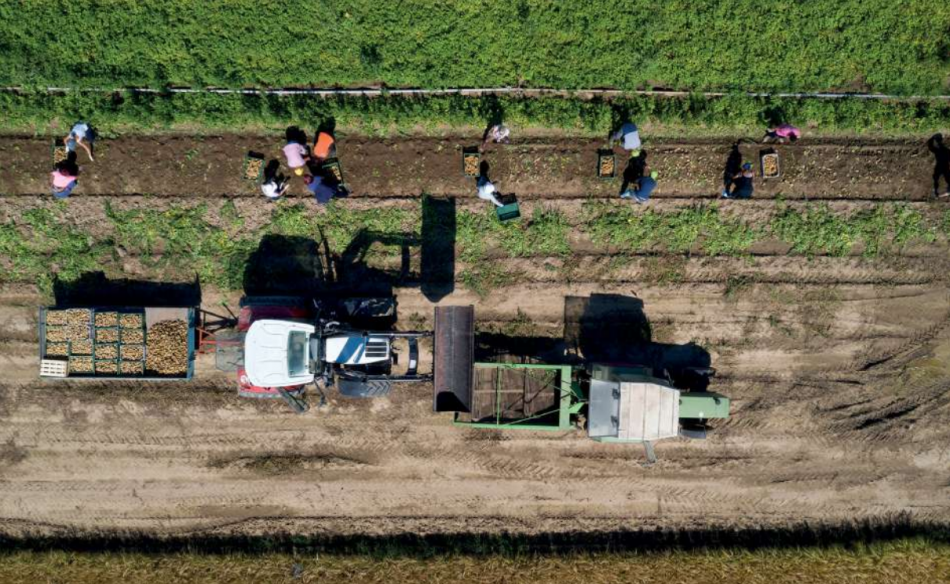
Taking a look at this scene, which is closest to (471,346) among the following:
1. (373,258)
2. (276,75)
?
(373,258)

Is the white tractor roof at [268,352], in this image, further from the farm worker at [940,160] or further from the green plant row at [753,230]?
the farm worker at [940,160]

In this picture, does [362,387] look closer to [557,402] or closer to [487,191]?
[557,402]

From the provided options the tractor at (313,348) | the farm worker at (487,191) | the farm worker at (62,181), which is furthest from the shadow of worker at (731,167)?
the farm worker at (62,181)

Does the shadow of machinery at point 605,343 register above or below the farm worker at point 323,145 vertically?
below

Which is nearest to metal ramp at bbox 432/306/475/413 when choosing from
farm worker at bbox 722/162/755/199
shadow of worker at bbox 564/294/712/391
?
shadow of worker at bbox 564/294/712/391

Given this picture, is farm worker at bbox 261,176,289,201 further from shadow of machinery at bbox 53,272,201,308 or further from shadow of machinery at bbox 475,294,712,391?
shadow of machinery at bbox 475,294,712,391

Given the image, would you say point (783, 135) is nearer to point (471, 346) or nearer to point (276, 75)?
point (471, 346)

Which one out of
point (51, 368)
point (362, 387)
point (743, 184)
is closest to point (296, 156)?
point (362, 387)
